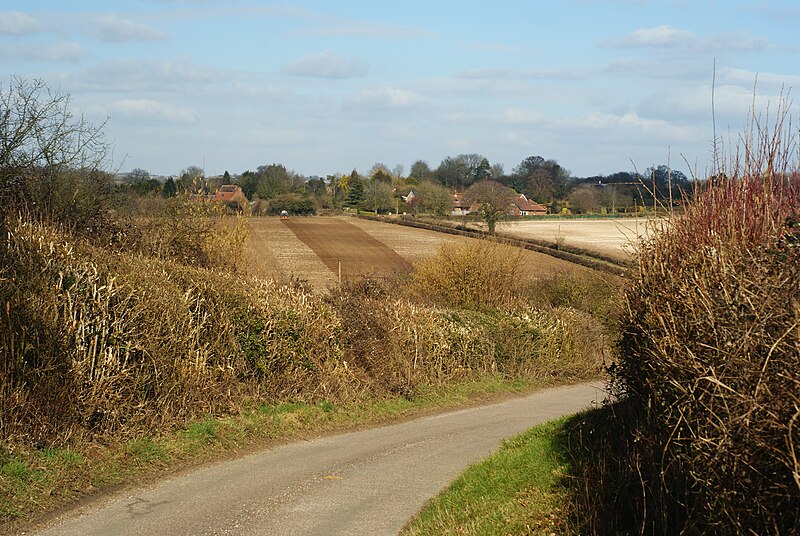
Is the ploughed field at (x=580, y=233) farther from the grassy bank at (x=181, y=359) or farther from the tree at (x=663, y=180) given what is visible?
the tree at (x=663, y=180)

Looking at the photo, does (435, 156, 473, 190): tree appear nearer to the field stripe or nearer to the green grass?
the field stripe

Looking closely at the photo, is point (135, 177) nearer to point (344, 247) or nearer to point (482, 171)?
point (344, 247)

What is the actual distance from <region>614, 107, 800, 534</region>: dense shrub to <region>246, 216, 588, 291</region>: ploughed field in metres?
26.5

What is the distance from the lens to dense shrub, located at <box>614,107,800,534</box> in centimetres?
540

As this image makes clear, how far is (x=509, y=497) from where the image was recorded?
1050 centimetres

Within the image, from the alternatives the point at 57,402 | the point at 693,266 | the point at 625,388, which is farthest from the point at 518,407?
the point at 693,266

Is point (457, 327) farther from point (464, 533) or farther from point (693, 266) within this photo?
point (693, 266)

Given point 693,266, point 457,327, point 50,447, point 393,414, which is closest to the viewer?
point 693,266

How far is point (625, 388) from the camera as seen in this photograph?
34.6 ft

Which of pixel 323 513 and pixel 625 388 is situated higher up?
pixel 625 388

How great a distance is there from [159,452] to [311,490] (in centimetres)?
256

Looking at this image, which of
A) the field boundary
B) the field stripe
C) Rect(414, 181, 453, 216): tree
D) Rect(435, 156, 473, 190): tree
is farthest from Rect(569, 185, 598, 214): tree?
Rect(435, 156, 473, 190): tree

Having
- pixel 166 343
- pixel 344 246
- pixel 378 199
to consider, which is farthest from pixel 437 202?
pixel 166 343

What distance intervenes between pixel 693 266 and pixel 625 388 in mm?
3280
